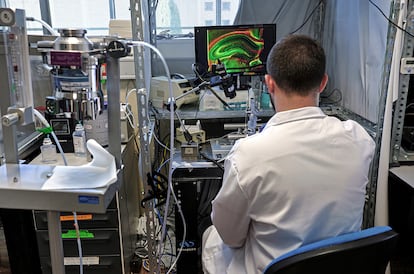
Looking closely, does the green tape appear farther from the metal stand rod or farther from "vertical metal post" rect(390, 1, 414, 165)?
"vertical metal post" rect(390, 1, 414, 165)

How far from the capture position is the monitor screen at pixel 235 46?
7.10 feet

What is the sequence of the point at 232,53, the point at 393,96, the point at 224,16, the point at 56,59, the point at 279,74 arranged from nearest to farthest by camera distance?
1. the point at 56,59
2. the point at 279,74
3. the point at 393,96
4. the point at 232,53
5. the point at 224,16

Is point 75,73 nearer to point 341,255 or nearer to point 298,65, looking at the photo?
point 298,65

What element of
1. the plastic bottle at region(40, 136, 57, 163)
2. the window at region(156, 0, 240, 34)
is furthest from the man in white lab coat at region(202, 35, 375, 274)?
the window at region(156, 0, 240, 34)

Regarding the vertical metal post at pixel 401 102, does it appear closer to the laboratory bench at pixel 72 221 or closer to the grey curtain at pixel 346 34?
the grey curtain at pixel 346 34

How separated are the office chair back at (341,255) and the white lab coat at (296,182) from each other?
11 centimetres

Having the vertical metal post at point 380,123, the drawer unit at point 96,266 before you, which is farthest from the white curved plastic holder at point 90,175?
the vertical metal post at point 380,123

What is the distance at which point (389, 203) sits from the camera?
1.84 m

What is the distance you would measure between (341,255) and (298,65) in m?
0.55

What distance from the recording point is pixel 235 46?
2.19 metres

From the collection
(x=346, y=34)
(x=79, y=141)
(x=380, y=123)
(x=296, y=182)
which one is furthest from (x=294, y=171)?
(x=346, y=34)

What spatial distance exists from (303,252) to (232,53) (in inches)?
58.7

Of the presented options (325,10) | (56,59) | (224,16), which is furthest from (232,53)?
(56,59)

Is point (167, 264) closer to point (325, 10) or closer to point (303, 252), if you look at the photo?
point (303, 252)
